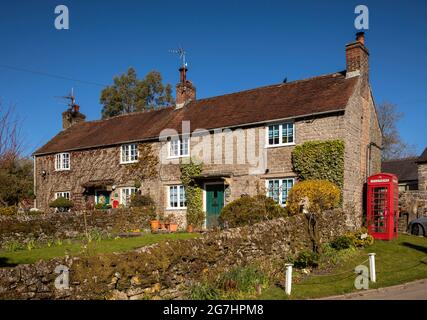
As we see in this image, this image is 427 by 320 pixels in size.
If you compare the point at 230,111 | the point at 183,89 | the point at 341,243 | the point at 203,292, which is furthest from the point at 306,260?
the point at 183,89

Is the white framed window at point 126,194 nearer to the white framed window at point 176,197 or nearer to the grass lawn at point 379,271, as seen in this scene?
the white framed window at point 176,197

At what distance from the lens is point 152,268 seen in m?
8.10

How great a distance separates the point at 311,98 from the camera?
2016 cm

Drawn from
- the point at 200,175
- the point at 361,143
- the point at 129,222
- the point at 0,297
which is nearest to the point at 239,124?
the point at 200,175

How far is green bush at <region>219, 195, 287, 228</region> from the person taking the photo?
52.7 ft

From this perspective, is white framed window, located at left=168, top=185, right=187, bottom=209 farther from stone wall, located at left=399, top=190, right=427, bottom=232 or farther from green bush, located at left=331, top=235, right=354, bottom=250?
stone wall, located at left=399, top=190, right=427, bottom=232

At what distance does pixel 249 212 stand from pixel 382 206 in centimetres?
621

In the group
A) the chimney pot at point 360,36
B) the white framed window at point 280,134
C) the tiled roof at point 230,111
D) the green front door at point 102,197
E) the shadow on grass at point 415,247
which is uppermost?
the chimney pot at point 360,36

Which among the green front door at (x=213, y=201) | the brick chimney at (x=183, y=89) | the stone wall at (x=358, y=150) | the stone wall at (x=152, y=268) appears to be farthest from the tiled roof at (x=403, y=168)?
the stone wall at (x=152, y=268)

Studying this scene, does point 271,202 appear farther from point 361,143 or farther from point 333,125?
point 361,143

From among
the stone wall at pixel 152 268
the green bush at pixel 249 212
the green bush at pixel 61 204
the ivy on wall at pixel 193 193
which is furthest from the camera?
the green bush at pixel 61 204

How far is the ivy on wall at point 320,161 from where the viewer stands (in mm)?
17656

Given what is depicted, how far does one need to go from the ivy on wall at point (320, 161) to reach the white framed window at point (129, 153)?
1095 centimetres

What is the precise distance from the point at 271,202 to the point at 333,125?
470 centimetres
